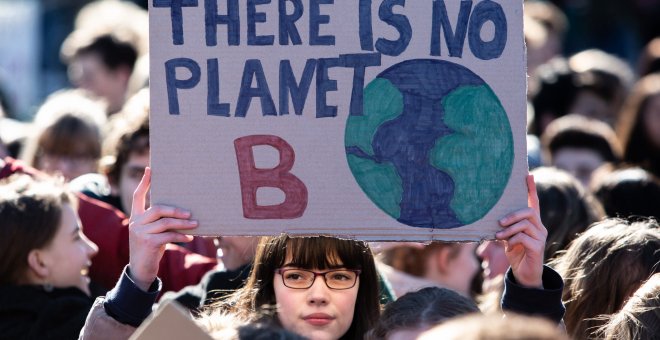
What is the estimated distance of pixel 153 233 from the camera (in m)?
3.17

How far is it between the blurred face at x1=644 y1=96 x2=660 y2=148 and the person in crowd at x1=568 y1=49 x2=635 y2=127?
1061 millimetres

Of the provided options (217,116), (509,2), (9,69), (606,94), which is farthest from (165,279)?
(9,69)

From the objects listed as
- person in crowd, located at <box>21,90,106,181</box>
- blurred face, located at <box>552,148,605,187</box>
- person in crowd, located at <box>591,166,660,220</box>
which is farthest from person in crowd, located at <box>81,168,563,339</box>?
blurred face, located at <box>552,148,605,187</box>

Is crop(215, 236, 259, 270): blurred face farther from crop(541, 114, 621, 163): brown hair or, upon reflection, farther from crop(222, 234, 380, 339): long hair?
crop(541, 114, 621, 163): brown hair

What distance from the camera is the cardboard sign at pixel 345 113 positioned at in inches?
127

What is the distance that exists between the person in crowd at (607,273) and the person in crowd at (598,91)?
428 cm

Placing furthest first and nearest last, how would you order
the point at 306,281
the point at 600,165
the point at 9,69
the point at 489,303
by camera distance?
the point at 9,69 < the point at 600,165 < the point at 489,303 < the point at 306,281

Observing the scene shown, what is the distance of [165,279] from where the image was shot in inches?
172

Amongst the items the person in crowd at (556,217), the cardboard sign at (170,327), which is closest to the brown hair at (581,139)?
the person in crowd at (556,217)

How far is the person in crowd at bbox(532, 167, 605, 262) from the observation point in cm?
444

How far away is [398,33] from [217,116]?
0.50m

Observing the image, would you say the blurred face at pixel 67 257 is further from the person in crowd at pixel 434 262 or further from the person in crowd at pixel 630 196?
the person in crowd at pixel 630 196

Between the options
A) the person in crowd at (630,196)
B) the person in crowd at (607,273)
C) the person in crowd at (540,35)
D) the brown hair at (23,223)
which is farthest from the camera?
the person in crowd at (540,35)

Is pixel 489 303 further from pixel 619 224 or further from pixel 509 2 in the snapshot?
pixel 509 2
